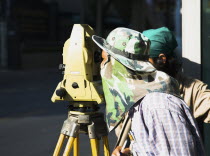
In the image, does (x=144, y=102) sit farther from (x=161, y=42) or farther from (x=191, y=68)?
(x=191, y=68)

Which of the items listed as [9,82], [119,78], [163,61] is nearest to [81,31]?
[163,61]

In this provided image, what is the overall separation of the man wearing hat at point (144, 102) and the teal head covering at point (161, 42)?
396 millimetres

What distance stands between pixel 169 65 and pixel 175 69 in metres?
0.04

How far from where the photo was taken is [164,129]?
2008 millimetres

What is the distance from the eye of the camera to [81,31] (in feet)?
11.4

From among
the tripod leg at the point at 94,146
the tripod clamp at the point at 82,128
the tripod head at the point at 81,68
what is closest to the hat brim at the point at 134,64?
the tripod head at the point at 81,68

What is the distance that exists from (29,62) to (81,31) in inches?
631

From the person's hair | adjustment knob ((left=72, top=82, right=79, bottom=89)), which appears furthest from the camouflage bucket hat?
adjustment knob ((left=72, top=82, right=79, bottom=89))

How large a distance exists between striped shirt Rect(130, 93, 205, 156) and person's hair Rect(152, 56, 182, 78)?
2.10 feet

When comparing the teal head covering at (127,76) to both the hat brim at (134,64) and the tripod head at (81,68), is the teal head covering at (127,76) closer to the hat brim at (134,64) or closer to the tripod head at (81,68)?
the hat brim at (134,64)

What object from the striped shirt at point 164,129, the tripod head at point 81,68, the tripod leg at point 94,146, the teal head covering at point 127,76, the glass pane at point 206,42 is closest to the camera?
the striped shirt at point 164,129

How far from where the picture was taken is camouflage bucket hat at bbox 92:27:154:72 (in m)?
2.26

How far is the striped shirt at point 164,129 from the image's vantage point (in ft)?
6.56

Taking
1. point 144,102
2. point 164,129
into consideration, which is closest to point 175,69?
point 144,102
